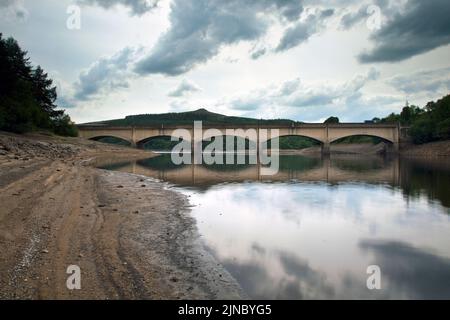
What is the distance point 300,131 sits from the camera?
3858 inches

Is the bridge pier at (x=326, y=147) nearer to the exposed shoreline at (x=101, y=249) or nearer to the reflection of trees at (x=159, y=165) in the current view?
the reflection of trees at (x=159, y=165)

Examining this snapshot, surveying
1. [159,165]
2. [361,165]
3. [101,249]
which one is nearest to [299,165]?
[361,165]

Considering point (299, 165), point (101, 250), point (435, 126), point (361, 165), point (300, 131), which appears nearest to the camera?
point (101, 250)

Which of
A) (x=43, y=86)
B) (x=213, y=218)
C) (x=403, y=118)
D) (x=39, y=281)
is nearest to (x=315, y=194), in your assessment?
(x=213, y=218)

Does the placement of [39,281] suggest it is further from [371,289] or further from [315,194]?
[315,194]

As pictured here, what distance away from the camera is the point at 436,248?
421 inches

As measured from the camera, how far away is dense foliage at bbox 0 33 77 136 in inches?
1897

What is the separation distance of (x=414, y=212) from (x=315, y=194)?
23.4ft

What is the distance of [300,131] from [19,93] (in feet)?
235

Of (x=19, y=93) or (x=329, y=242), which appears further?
(x=19, y=93)

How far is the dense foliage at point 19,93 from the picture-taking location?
4819 centimetres

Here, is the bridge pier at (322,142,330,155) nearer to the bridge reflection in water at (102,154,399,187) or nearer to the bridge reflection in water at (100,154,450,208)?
the bridge reflection in water at (102,154,399,187)

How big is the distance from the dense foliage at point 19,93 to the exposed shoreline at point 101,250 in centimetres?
3842

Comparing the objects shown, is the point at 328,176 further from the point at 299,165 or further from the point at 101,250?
the point at 101,250
